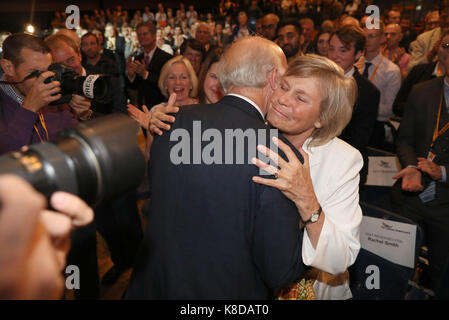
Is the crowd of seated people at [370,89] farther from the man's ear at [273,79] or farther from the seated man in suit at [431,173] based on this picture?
the man's ear at [273,79]

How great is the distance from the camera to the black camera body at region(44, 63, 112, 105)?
1.39 m

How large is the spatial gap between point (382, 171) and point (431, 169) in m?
0.51

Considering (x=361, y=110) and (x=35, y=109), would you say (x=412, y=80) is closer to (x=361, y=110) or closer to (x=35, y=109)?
(x=361, y=110)

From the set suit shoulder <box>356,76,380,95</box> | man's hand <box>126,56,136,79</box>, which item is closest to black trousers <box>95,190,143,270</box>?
man's hand <box>126,56,136,79</box>

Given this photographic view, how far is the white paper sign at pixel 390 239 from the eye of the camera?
1.64 m

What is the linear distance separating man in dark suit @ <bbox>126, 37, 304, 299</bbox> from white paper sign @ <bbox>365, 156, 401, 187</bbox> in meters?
1.56

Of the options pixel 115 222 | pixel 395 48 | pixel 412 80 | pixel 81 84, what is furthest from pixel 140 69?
pixel 395 48

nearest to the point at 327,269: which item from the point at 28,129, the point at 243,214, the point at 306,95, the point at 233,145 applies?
the point at 243,214

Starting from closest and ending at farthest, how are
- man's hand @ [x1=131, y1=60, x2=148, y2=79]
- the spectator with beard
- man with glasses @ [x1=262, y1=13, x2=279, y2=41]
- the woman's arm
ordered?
the woman's arm
the spectator with beard
man's hand @ [x1=131, y1=60, x2=148, y2=79]
man with glasses @ [x1=262, y1=13, x2=279, y2=41]

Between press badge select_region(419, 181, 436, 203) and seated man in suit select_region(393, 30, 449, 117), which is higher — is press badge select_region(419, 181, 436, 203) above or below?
below

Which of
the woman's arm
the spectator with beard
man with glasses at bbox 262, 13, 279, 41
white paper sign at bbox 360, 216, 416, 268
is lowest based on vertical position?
white paper sign at bbox 360, 216, 416, 268

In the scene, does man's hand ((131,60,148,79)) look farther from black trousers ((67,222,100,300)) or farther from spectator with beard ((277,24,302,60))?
black trousers ((67,222,100,300))

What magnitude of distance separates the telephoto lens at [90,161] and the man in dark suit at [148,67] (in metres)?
2.99

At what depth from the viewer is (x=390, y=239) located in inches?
66.9
